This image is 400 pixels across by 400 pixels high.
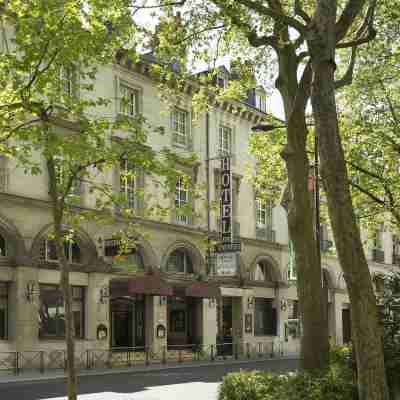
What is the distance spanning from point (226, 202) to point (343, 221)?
80.8ft

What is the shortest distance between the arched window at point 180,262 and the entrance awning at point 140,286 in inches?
138

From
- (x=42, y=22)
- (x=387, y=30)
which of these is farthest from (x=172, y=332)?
(x=42, y=22)

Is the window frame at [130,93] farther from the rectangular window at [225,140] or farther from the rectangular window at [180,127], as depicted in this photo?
the rectangular window at [225,140]

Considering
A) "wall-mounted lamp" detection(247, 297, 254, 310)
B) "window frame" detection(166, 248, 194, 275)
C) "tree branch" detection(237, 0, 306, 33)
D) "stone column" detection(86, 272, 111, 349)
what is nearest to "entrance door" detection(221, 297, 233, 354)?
"wall-mounted lamp" detection(247, 297, 254, 310)

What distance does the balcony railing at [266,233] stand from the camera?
41.9m

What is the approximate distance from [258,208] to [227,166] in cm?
700

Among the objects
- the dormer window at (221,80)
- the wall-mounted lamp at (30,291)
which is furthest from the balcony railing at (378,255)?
the wall-mounted lamp at (30,291)

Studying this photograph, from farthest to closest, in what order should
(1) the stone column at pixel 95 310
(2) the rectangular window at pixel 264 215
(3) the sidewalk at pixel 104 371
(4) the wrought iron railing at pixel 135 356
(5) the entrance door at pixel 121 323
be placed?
(2) the rectangular window at pixel 264 215, (5) the entrance door at pixel 121 323, (1) the stone column at pixel 95 310, (4) the wrought iron railing at pixel 135 356, (3) the sidewalk at pixel 104 371

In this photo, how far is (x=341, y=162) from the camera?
10422 millimetres

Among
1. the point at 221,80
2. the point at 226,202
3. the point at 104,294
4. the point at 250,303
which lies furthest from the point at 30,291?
the point at 221,80

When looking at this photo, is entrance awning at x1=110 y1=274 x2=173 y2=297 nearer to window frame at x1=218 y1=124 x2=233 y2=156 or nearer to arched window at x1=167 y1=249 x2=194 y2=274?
arched window at x1=167 y1=249 x2=194 y2=274

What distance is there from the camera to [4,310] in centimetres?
2720

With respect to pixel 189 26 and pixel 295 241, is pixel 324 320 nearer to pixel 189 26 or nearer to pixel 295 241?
pixel 295 241

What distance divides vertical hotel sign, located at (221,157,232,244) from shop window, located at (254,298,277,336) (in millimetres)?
8484
